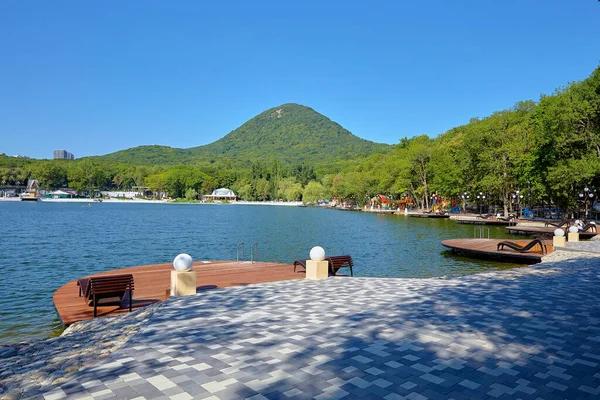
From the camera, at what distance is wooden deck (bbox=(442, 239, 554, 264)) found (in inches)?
684

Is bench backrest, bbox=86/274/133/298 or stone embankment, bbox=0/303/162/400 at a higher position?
bench backrest, bbox=86/274/133/298

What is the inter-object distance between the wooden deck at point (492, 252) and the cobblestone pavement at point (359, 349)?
9.88m

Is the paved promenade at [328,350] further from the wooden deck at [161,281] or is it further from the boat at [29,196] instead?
the boat at [29,196]

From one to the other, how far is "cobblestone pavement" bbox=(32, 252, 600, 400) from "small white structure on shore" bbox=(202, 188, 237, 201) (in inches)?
5627

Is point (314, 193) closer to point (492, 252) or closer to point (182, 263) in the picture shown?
point (492, 252)

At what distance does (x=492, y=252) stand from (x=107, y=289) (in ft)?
52.6

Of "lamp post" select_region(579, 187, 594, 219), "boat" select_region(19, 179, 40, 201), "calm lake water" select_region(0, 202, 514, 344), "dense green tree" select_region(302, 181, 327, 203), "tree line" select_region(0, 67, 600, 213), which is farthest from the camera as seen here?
"boat" select_region(19, 179, 40, 201)

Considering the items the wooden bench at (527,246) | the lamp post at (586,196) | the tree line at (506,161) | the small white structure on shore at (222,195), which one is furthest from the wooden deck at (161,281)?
the small white structure on shore at (222,195)

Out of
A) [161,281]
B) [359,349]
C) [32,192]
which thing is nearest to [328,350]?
[359,349]

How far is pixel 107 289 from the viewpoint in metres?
7.93

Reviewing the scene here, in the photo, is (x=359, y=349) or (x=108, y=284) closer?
(x=359, y=349)

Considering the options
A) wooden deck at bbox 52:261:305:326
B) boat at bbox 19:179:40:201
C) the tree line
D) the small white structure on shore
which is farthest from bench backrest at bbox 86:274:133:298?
boat at bbox 19:179:40:201

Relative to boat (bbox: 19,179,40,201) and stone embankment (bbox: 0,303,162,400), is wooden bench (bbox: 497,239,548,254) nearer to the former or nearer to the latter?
stone embankment (bbox: 0,303,162,400)

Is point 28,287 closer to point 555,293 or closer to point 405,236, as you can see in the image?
point 555,293
